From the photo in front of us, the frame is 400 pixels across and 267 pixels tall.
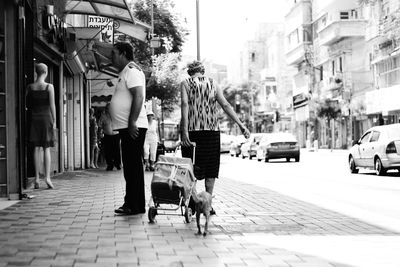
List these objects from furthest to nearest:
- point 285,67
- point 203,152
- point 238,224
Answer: point 285,67
point 203,152
point 238,224

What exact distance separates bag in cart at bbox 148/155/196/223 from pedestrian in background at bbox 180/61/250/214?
705 mm

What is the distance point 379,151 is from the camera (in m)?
20.8

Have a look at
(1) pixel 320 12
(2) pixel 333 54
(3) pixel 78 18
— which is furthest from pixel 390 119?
(3) pixel 78 18

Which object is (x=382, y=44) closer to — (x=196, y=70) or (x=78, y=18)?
(x=78, y=18)

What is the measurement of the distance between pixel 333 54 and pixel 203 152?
60008mm

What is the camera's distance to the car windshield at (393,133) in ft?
67.5

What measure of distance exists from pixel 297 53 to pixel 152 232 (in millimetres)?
74290

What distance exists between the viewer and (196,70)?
909cm

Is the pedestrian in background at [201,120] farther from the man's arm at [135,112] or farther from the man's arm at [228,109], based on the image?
the man's arm at [135,112]

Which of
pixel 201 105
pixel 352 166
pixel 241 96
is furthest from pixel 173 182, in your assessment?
pixel 241 96

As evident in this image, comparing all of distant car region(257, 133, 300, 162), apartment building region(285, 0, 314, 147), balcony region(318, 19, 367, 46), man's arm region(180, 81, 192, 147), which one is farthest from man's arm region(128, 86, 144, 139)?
apartment building region(285, 0, 314, 147)

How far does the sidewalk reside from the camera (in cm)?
576

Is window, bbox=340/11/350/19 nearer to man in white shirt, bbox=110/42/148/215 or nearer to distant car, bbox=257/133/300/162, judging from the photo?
distant car, bbox=257/133/300/162

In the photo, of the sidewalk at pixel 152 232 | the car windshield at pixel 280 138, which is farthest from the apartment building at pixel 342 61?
the sidewalk at pixel 152 232
